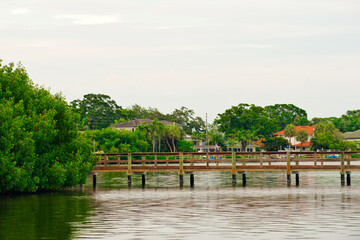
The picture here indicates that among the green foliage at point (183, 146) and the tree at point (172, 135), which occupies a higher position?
the tree at point (172, 135)

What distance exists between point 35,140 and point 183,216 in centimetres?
1572

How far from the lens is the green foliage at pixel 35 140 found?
1462 inches

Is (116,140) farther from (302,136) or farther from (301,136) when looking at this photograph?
(302,136)

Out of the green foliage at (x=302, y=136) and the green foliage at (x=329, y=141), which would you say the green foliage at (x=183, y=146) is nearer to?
the green foliage at (x=329, y=141)

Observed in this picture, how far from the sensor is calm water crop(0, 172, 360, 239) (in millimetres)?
22016

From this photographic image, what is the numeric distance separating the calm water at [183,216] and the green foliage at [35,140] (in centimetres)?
138

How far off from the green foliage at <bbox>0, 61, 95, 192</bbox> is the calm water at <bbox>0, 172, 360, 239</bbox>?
4.52 ft

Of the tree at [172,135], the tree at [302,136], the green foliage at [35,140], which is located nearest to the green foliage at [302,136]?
the tree at [302,136]

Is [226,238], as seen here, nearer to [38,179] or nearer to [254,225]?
[254,225]

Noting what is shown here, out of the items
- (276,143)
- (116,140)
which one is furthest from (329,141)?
(116,140)

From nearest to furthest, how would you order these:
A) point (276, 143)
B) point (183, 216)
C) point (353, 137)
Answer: point (183, 216) → point (276, 143) → point (353, 137)

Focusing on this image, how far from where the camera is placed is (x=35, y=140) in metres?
39.5

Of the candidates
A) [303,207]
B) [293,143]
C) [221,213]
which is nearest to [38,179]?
[221,213]

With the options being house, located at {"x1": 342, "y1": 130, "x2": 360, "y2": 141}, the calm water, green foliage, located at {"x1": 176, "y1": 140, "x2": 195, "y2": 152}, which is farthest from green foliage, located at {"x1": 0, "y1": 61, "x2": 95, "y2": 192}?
house, located at {"x1": 342, "y1": 130, "x2": 360, "y2": 141}
